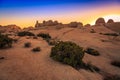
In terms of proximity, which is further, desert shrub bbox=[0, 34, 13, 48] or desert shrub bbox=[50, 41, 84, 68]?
desert shrub bbox=[0, 34, 13, 48]

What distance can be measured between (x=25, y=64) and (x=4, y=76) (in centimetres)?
315

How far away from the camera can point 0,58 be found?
57.0ft

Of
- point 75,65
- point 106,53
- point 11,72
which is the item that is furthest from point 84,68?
point 106,53

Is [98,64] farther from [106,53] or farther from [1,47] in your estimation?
[1,47]

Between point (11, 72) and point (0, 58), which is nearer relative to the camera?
point (11, 72)

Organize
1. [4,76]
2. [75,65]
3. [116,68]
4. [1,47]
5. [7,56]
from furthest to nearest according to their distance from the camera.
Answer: [1,47]
[116,68]
[7,56]
[75,65]
[4,76]

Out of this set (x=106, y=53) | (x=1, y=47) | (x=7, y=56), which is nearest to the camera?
(x=7, y=56)

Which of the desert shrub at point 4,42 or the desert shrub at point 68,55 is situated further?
the desert shrub at point 4,42

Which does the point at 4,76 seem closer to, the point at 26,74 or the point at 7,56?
the point at 26,74

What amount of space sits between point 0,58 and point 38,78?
6422 millimetres

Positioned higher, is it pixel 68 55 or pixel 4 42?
pixel 4 42

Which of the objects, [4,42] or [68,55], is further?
[4,42]

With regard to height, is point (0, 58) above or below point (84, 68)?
above

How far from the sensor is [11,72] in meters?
13.8
